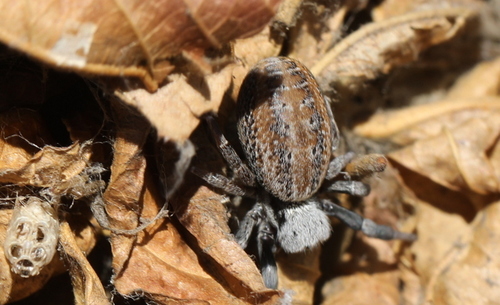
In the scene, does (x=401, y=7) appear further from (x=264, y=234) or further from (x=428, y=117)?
(x=264, y=234)

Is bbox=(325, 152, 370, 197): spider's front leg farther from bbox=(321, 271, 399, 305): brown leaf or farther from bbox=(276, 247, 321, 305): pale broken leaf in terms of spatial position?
bbox=(321, 271, 399, 305): brown leaf

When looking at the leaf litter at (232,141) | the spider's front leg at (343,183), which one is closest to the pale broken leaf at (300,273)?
the leaf litter at (232,141)

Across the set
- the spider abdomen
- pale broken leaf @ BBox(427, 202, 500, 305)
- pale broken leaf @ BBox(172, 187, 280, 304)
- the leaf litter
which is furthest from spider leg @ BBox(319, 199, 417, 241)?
pale broken leaf @ BBox(172, 187, 280, 304)

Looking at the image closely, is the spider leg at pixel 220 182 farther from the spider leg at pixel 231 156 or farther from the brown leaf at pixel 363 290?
the brown leaf at pixel 363 290

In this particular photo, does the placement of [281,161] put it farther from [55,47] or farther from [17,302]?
[17,302]

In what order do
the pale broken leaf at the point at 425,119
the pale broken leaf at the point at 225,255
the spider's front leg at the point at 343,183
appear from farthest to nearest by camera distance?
the pale broken leaf at the point at 425,119 < the spider's front leg at the point at 343,183 < the pale broken leaf at the point at 225,255

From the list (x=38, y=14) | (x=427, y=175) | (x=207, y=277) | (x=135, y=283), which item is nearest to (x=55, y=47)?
(x=38, y=14)
